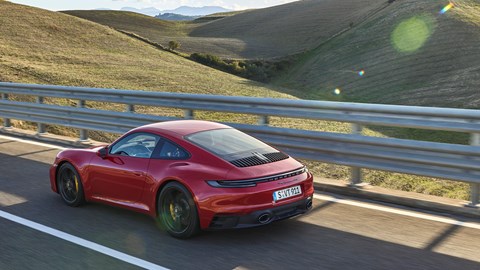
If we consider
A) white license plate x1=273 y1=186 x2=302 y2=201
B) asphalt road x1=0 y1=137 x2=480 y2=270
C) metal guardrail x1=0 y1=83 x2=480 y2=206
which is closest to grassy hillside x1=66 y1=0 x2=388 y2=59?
metal guardrail x1=0 y1=83 x2=480 y2=206

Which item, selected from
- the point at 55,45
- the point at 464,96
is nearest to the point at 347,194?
the point at 464,96

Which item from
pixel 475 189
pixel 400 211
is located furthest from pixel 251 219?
pixel 475 189

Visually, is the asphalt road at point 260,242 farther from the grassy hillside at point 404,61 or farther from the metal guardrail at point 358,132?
the grassy hillside at point 404,61

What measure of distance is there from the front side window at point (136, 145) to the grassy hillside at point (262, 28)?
182 feet

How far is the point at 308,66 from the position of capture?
55.2 m

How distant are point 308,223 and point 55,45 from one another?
38.8 metres

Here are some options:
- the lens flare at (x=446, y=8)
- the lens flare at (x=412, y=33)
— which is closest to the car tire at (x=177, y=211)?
the lens flare at (x=412, y=33)

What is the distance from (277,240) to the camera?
5969mm

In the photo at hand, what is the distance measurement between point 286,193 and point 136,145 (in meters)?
1.96

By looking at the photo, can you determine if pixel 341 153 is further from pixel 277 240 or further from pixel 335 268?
pixel 335 268

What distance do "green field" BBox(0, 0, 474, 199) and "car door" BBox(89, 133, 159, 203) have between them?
18.2ft

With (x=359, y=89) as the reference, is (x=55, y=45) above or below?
above

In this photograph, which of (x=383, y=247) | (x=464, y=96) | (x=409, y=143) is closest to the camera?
(x=383, y=247)

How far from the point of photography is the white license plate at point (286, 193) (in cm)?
577
